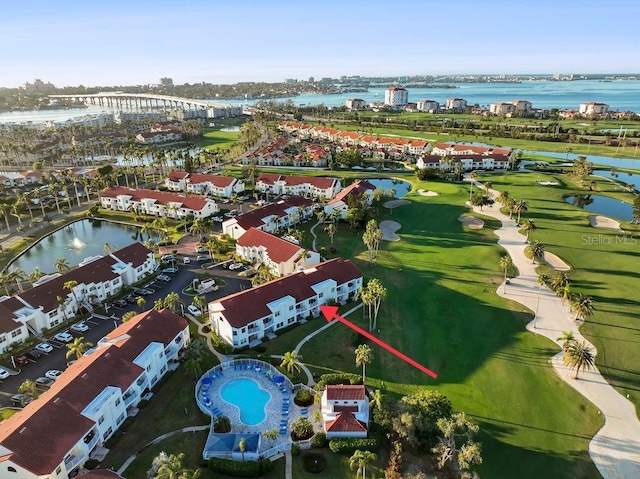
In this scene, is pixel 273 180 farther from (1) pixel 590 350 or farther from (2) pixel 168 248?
(1) pixel 590 350

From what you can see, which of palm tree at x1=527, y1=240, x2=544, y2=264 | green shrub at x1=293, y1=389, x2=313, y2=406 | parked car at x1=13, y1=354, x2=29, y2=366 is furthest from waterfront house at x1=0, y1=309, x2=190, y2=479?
palm tree at x1=527, y1=240, x2=544, y2=264

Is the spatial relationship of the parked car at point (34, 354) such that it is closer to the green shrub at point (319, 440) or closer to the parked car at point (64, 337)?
the parked car at point (64, 337)

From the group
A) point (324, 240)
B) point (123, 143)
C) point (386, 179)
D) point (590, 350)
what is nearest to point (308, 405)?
point (590, 350)

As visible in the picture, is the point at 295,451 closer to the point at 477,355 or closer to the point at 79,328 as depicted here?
the point at 477,355

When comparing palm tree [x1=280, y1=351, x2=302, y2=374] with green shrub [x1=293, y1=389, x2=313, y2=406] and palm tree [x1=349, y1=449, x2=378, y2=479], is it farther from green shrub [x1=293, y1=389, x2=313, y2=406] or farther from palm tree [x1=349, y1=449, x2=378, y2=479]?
palm tree [x1=349, y1=449, x2=378, y2=479]

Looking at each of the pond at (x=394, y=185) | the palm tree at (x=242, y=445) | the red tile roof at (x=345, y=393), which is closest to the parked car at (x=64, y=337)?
the palm tree at (x=242, y=445)

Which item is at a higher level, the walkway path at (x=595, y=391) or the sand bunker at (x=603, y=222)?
the sand bunker at (x=603, y=222)
